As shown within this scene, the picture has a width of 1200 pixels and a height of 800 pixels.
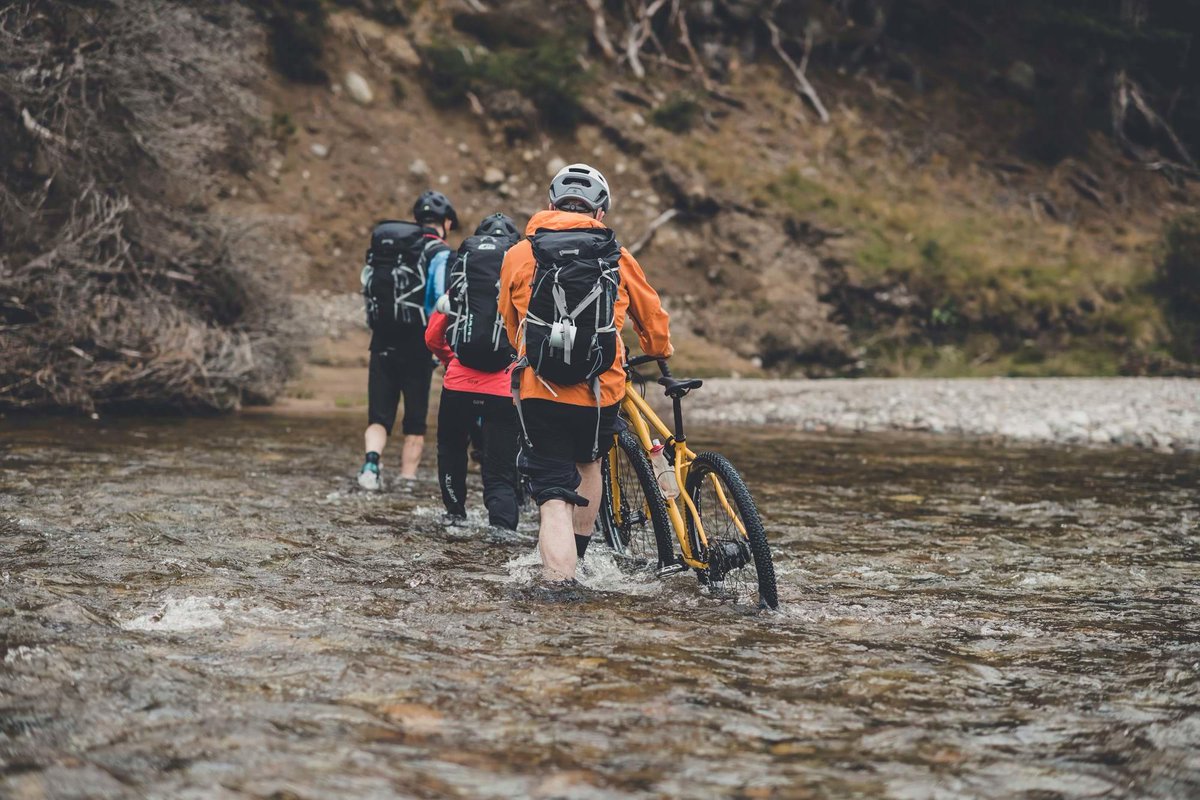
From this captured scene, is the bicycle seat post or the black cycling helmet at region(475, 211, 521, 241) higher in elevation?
the black cycling helmet at region(475, 211, 521, 241)

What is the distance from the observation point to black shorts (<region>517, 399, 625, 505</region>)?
548cm

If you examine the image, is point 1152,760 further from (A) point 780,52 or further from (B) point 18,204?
(A) point 780,52

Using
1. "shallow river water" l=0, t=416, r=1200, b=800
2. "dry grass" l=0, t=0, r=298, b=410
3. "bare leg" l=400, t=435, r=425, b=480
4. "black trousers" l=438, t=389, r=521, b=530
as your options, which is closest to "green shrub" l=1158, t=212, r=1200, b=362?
"shallow river water" l=0, t=416, r=1200, b=800

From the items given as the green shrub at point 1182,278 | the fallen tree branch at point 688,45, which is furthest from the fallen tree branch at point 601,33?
the green shrub at point 1182,278

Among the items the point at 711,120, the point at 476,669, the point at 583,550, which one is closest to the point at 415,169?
the point at 711,120

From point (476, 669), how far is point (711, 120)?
93.5 ft

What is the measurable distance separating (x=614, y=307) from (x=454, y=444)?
98.6 inches

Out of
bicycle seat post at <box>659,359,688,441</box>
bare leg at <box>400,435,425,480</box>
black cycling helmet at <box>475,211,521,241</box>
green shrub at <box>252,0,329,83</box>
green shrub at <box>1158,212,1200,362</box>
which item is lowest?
bare leg at <box>400,435,425,480</box>

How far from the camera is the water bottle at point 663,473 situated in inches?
229

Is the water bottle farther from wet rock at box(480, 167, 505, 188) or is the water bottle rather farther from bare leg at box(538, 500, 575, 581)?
wet rock at box(480, 167, 505, 188)

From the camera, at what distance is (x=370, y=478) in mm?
8906

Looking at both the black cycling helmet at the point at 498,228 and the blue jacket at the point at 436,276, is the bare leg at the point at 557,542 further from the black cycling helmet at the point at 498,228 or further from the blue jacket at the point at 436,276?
the blue jacket at the point at 436,276

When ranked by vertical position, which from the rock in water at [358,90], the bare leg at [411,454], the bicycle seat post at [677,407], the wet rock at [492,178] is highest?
the rock in water at [358,90]

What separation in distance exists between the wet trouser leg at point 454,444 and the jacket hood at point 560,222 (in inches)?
80.1
